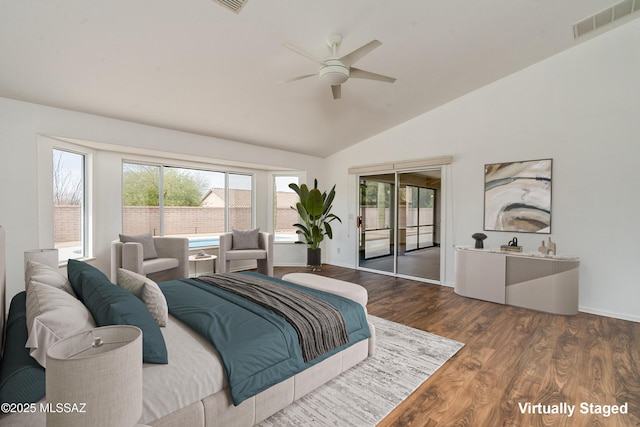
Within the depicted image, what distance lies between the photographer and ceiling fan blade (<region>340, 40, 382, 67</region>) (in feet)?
7.59

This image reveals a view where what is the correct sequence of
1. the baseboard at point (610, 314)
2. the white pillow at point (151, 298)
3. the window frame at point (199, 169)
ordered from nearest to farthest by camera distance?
the white pillow at point (151, 298) < the baseboard at point (610, 314) < the window frame at point (199, 169)

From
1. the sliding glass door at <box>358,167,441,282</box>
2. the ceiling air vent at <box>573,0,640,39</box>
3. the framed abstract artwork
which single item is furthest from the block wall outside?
the ceiling air vent at <box>573,0,640,39</box>

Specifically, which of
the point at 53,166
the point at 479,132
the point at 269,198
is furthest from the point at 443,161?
the point at 53,166

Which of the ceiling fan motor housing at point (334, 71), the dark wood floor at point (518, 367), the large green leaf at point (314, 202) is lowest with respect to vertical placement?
the dark wood floor at point (518, 367)

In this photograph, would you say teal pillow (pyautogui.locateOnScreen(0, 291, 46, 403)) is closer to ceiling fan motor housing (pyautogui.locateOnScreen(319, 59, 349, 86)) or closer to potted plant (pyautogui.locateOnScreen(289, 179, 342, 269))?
ceiling fan motor housing (pyautogui.locateOnScreen(319, 59, 349, 86))

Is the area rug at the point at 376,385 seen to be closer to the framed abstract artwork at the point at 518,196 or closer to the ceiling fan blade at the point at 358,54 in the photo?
the framed abstract artwork at the point at 518,196

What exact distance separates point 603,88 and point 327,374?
4706mm

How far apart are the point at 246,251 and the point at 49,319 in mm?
4099

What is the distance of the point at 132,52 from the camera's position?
2.77 m

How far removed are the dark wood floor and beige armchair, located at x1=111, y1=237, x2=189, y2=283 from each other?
3.03 meters

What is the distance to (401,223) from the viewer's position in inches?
226

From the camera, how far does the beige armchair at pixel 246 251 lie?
5219 mm

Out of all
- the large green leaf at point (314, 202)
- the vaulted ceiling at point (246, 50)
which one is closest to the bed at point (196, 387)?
the vaulted ceiling at point (246, 50)

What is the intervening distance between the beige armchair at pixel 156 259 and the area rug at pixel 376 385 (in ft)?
10.4
